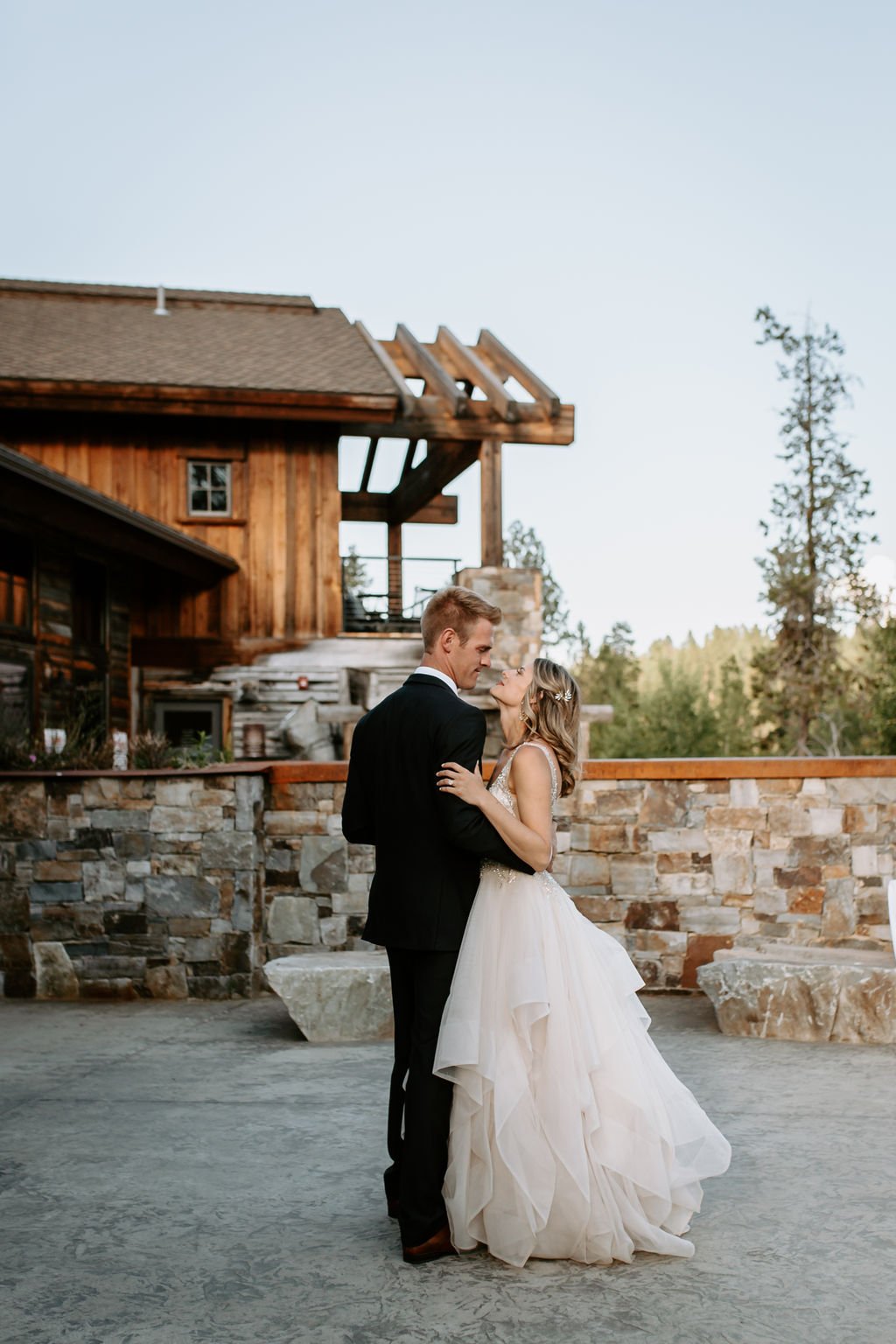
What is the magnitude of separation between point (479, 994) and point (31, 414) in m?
13.8

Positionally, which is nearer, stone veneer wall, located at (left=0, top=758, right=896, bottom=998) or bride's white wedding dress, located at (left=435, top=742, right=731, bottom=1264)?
bride's white wedding dress, located at (left=435, top=742, right=731, bottom=1264)

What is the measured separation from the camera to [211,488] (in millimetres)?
15844

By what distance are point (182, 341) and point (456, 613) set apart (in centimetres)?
1434

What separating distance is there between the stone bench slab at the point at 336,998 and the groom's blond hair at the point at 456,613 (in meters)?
3.70

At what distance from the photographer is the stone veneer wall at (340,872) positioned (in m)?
8.35

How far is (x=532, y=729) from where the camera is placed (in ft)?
12.5

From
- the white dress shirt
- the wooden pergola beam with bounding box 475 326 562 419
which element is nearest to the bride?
the white dress shirt

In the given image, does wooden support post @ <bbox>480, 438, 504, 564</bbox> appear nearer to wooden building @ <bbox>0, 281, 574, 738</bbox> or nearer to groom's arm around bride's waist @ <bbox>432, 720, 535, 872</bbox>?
wooden building @ <bbox>0, 281, 574, 738</bbox>

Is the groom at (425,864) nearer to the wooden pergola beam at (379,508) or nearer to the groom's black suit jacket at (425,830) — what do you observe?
the groom's black suit jacket at (425,830)

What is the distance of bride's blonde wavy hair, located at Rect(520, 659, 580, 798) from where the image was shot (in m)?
3.80

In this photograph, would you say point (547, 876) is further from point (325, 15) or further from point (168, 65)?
point (168, 65)

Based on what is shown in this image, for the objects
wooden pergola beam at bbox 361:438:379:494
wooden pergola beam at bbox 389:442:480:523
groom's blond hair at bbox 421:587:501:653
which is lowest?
groom's blond hair at bbox 421:587:501:653

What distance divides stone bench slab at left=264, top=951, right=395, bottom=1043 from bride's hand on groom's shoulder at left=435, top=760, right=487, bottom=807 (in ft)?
12.1

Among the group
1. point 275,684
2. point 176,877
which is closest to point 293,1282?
point 176,877
